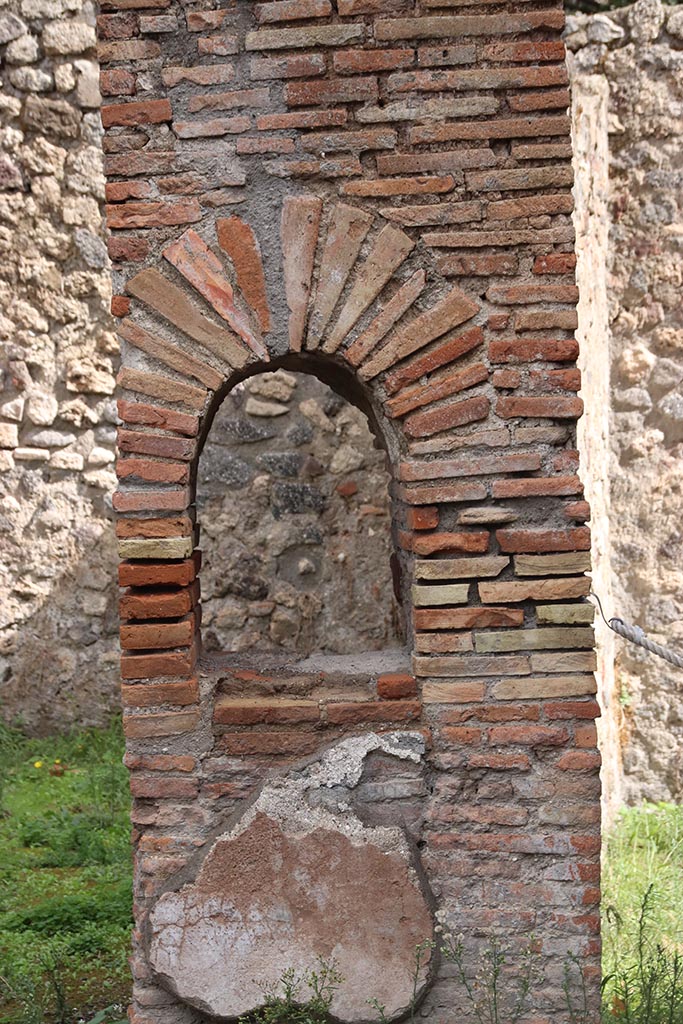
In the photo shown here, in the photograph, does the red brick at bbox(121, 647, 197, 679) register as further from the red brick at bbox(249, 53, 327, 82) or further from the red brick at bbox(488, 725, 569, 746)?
the red brick at bbox(249, 53, 327, 82)

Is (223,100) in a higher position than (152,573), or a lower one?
higher

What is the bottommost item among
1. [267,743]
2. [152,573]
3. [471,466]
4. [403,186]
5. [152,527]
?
[267,743]

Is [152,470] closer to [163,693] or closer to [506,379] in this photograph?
[163,693]

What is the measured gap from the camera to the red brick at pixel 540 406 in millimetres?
2777

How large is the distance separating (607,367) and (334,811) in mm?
3212

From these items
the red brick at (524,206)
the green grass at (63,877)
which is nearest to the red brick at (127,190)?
the red brick at (524,206)

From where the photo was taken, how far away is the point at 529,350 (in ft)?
9.13

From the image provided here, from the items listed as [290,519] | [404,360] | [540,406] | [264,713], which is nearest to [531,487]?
[540,406]

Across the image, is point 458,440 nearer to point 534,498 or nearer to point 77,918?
point 534,498

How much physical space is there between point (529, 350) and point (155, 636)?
4.25 feet

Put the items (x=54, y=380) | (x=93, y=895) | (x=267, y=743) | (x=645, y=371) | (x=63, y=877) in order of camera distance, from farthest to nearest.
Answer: (x=54, y=380)
(x=645, y=371)
(x=63, y=877)
(x=93, y=895)
(x=267, y=743)

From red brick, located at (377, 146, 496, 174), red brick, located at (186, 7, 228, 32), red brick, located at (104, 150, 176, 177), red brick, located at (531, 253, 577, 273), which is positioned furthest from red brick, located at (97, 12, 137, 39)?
red brick, located at (531, 253, 577, 273)

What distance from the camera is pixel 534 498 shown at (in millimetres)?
2818

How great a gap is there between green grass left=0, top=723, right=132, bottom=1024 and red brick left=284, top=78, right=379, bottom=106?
9.04 feet
